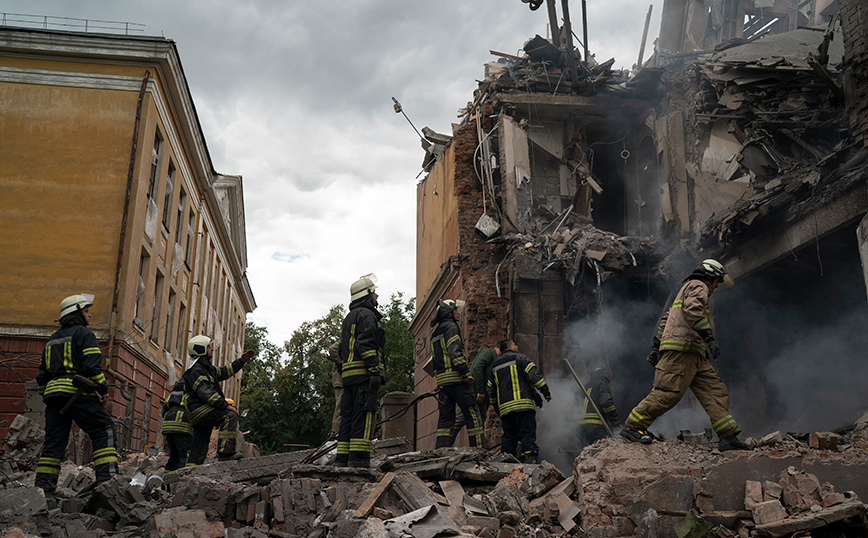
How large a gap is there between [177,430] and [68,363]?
1988 mm

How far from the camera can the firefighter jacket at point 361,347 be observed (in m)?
6.59

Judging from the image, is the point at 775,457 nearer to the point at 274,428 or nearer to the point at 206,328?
the point at 206,328

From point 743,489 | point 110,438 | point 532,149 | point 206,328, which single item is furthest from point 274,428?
point 743,489

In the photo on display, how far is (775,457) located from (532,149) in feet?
31.9

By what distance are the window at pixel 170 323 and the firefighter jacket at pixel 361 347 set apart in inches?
626

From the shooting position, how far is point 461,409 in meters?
8.76

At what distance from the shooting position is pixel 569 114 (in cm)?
1411

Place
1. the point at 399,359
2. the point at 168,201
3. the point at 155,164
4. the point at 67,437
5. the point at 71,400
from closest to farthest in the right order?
the point at 71,400 → the point at 67,437 → the point at 155,164 → the point at 168,201 → the point at 399,359

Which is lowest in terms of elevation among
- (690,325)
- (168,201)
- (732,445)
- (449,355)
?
(732,445)

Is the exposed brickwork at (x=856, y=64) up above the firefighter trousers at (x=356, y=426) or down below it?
above

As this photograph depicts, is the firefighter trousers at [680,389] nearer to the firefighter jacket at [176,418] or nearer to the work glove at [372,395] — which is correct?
the work glove at [372,395]

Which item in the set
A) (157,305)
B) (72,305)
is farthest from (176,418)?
(157,305)

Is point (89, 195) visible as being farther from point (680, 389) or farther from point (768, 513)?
point (768, 513)

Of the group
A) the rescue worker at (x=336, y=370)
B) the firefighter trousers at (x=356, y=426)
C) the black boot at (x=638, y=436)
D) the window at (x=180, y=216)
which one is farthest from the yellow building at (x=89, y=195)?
the black boot at (x=638, y=436)
